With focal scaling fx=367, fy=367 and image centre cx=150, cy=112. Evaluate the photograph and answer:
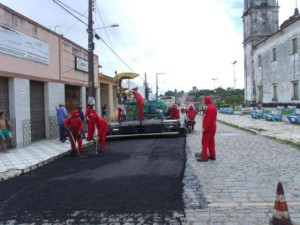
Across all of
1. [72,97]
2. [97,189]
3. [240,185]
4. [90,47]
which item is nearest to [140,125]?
[90,47]

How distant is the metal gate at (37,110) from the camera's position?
50.3 feet

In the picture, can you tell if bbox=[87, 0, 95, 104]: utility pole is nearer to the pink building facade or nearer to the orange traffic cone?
the pink building facade

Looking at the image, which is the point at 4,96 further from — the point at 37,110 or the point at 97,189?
the point at 97,189

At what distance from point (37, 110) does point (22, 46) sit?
3128mm

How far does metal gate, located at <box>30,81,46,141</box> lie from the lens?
15.3 meters

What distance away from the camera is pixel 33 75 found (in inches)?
583

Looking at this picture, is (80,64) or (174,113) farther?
(80,64)

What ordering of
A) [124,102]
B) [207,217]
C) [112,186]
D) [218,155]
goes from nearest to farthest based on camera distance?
1. [207,217]
2. [112,186]
3. [218,155]
4. [124,102]

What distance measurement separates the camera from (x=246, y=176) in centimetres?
764

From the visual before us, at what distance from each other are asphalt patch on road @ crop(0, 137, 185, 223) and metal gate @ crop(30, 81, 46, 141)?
5413 millimetres

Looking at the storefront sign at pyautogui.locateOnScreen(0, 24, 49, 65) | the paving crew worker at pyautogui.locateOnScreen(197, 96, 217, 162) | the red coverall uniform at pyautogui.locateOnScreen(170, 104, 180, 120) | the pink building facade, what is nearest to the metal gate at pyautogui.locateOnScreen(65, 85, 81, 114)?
the pink building facade

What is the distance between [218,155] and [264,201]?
4979mm

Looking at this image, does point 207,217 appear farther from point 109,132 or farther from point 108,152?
point 109,132

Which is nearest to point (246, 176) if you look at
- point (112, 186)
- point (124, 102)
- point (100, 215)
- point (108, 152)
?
point (112, 186)
